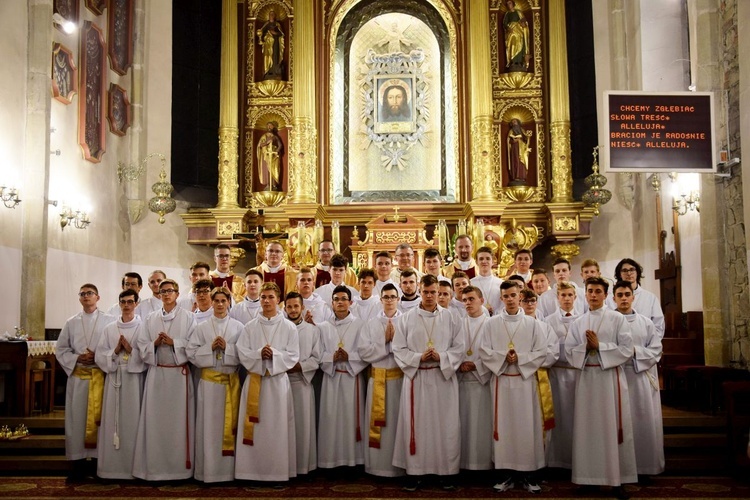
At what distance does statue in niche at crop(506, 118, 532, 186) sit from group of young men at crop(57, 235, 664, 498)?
22.6 ft

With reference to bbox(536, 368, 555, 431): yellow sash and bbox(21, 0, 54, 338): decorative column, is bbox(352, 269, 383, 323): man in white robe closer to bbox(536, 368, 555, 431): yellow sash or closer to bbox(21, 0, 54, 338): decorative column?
bbox(536, 368, 555, 431): yellow sash

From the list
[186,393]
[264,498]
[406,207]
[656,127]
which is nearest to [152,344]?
[186,393]

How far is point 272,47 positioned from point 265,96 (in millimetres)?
893

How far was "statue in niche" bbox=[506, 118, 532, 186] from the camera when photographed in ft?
48.6

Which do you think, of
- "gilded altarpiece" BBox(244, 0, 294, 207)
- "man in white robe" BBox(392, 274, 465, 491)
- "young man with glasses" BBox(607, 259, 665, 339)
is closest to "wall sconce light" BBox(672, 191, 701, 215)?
"young man with glasses" BBox(607, 259, 665, 339)

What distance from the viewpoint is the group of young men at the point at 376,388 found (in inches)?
283

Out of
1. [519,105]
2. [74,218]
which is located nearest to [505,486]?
[74,218]

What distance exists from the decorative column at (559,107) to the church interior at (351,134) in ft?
0.09

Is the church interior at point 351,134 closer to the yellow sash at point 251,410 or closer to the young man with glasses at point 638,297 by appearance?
the young man with glasses at point 638,297

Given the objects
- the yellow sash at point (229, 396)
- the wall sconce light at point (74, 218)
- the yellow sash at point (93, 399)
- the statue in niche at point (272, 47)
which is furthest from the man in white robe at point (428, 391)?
the statue in niche at point (272, 47)

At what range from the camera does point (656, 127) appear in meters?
9.27

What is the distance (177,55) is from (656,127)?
357 inches

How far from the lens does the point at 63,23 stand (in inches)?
458

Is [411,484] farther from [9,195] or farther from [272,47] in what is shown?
[272,47]
